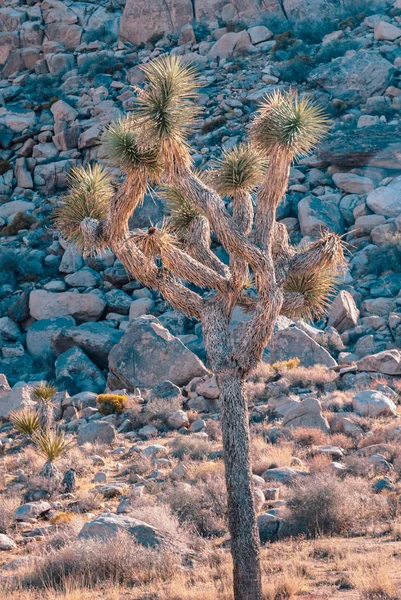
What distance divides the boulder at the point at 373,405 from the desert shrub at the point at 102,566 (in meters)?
8.04

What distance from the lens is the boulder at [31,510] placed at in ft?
39.4

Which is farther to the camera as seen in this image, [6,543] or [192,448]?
[192,448]

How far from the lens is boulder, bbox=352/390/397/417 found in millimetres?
15992

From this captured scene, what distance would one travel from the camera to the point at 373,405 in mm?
16109

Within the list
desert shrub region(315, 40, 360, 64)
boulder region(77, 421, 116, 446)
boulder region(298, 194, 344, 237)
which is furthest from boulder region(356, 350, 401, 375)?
desert shrub region(315, 40, 360, 64)

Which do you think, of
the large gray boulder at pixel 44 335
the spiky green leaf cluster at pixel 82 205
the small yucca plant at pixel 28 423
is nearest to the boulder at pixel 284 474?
the spiky green leaf cluster at pixel 82 205

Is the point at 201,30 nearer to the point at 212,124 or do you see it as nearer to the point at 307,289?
the point at 212,124

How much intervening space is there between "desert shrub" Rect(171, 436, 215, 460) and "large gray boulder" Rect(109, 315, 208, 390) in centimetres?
581

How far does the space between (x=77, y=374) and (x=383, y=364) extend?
947cm

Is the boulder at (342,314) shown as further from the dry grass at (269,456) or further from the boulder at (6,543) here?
the boulder at (6,543)

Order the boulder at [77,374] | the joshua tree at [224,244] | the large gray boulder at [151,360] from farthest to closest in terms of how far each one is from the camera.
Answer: the boulder at [77,374], the large gray boulder at [151,360], the joshua tree at [224,244]

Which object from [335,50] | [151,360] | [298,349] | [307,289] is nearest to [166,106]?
[307,289]

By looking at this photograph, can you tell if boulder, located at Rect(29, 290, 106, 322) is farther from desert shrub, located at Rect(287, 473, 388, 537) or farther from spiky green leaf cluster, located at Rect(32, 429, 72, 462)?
desert shrub, located at Rect(287, 473, 388, 537)

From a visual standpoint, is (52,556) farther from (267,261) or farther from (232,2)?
(232,2)
